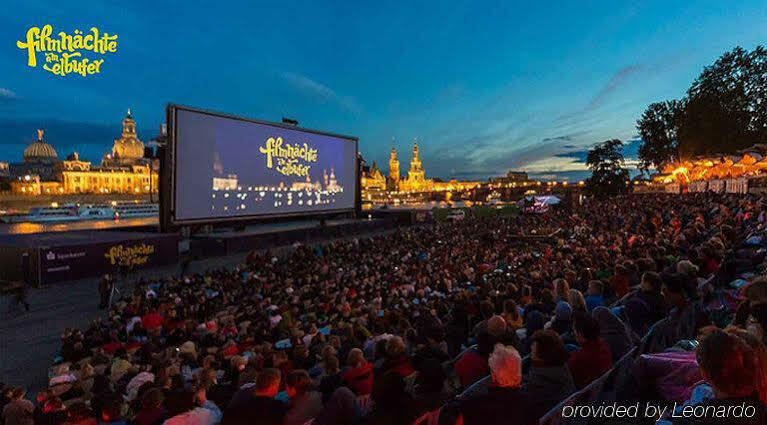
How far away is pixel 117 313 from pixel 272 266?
726cm

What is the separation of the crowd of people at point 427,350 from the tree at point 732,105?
38.8 m

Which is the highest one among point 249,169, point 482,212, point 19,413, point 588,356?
point 249,169

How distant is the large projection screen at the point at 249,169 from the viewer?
23094 millimetres

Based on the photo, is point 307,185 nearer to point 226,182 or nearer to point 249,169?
point 249,169

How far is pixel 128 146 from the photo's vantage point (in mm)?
147375

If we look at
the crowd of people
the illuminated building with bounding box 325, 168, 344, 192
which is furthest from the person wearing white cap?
the illuminated building with bounding box 325, 168, 344, 192

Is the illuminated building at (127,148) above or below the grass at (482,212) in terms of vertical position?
above

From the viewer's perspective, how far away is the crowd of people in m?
3.14

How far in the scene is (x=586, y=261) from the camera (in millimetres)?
11719

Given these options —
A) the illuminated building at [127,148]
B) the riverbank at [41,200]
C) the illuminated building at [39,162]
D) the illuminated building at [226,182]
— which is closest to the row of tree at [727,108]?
the illuminated building at [226,182]

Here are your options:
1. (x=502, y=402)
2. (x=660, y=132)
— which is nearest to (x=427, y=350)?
Answer: (x=502, y=402)

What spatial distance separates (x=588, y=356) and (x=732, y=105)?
52528 mm

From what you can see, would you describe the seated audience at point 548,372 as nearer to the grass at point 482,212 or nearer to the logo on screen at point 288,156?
the logo on screen at point 288,156

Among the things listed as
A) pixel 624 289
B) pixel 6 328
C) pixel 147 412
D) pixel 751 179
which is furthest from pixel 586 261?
pixel 751 179
